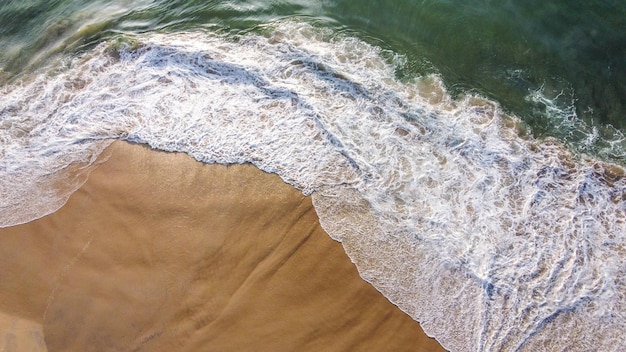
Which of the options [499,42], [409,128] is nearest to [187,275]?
[409,128]

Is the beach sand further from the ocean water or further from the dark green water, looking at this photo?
the dark green water

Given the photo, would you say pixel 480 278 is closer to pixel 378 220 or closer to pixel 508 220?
pixel 508 220

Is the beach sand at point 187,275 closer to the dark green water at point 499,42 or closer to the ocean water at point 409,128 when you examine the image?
the ocean water at point 409,128

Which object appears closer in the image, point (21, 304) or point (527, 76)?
point (21, 304)

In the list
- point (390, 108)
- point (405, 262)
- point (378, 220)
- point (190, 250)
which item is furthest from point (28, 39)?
point (405, 262)

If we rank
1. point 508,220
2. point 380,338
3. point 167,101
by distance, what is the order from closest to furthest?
point 380,338 → point 508,220 → point 167,101

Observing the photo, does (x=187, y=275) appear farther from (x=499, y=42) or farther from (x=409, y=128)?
(x=499, y=42)

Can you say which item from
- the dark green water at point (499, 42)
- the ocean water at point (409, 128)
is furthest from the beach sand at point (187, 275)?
the dark green water at point (499, 42)
